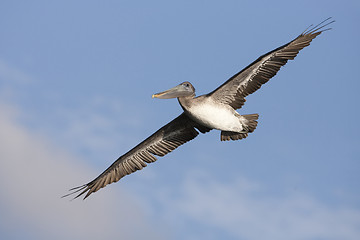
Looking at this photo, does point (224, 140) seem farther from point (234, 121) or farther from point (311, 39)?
point (311, 39)

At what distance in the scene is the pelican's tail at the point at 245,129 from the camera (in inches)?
636

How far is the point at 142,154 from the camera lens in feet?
59.0

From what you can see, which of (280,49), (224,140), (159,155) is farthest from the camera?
(159,155)

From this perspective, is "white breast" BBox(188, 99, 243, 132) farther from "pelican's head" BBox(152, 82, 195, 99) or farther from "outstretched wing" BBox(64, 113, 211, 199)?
"outstretched wing" BBox(64, 113, 211, 199)

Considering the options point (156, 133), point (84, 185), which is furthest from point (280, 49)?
point (84, 185)

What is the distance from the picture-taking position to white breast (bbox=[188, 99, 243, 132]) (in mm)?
15625

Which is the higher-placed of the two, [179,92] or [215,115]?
[179,92]

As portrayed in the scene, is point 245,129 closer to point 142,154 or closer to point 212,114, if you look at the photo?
point 212,114

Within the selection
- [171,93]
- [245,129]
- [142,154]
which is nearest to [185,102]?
[171,93]

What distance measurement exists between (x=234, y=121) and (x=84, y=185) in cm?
507

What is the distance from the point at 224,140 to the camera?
54.6 feet

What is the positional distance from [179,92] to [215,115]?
112 centimetres

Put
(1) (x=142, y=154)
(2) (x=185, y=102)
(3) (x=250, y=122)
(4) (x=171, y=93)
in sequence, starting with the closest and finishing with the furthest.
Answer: (2) (x=185, y=102) → (4) (x=171, y=93) → (3) (x=250, y=122) → (1) (x=142, y=154)

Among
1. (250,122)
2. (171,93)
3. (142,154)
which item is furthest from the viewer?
(142,154)
